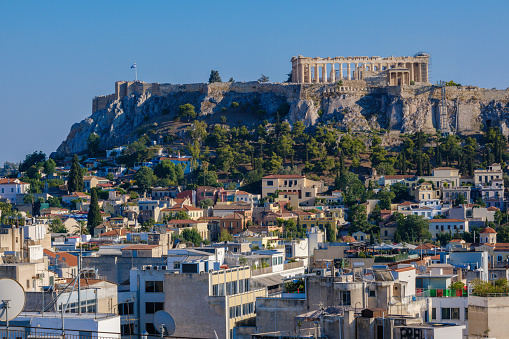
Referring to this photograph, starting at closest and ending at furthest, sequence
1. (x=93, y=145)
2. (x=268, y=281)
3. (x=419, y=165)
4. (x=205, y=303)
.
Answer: (x=205, y=303) < (x=268, y=281) < (x=419, y=165) < (x=93, y=145)

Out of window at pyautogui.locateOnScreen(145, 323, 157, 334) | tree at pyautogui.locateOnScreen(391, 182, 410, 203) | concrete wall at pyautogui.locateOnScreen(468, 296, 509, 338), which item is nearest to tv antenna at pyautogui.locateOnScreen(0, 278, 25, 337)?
concrete wall at pyautogui.locateOnScreen(468, 296, 509, 338)

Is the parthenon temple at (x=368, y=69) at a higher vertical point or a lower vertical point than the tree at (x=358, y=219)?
higher

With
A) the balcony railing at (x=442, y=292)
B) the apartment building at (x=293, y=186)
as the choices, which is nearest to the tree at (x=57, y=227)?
the apartment building at (x=293, y=186)

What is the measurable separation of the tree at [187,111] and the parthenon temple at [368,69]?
1219 centimetres

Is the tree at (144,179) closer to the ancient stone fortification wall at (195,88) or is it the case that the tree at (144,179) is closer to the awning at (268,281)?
the ancient stone fortification wall at (195,88)

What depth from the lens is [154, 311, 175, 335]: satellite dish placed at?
88.2 ft

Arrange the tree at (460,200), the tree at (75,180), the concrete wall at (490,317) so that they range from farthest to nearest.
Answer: the tree at (75,180), the tree at (460,200), the concrete wall at (490,317)

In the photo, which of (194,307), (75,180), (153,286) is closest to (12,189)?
(75,180)

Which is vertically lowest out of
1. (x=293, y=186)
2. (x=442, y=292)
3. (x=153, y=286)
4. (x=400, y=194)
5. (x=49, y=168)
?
(x=442, y=292)

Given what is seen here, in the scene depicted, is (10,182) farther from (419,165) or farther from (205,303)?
(205,303)

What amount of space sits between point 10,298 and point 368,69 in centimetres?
10544

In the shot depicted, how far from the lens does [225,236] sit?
79.0 metres

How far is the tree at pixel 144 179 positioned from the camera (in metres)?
104

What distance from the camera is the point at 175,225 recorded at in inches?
3312
